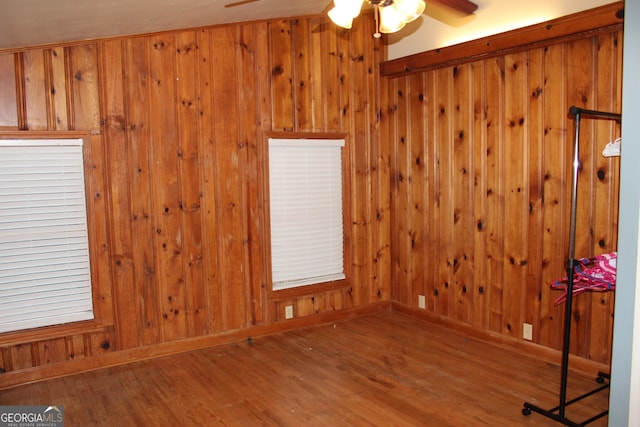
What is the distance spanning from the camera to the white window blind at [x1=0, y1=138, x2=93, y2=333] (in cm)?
361

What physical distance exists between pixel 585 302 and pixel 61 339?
3.97 metres

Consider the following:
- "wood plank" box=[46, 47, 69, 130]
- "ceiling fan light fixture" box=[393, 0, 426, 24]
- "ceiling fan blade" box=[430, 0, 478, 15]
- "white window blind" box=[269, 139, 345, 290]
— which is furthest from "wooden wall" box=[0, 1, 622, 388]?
"ceiling fan light fixture" box=[393, 0, 426, 24]

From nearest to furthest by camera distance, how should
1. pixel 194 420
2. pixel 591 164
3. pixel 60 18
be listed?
pixel 60 18 < pixel 194 420 < pixel 591 164

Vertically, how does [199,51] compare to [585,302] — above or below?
above

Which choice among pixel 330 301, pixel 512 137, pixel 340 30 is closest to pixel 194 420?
pixel 330 301

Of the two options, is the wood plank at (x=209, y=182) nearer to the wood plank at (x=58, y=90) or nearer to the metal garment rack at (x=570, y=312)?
the wood plank at (x=58, y=90)

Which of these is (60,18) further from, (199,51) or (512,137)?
(512,137)

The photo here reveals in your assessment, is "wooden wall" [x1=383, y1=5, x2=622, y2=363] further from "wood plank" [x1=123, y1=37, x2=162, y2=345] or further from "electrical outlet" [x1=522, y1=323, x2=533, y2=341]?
"wood plank" [x1=123, y1=37, x2=162, y2=345]

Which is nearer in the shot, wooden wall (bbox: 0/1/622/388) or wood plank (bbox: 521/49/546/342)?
wooden wall (bbox: 0/1/622/388)

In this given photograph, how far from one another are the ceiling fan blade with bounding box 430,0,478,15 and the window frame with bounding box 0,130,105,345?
2.89 metres

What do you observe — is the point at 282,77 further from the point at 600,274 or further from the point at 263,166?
the point at 600,274

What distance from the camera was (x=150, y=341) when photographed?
4188 millimetres

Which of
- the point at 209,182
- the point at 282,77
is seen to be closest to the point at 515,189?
the point at 282,77

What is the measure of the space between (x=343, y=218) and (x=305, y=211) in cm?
46
